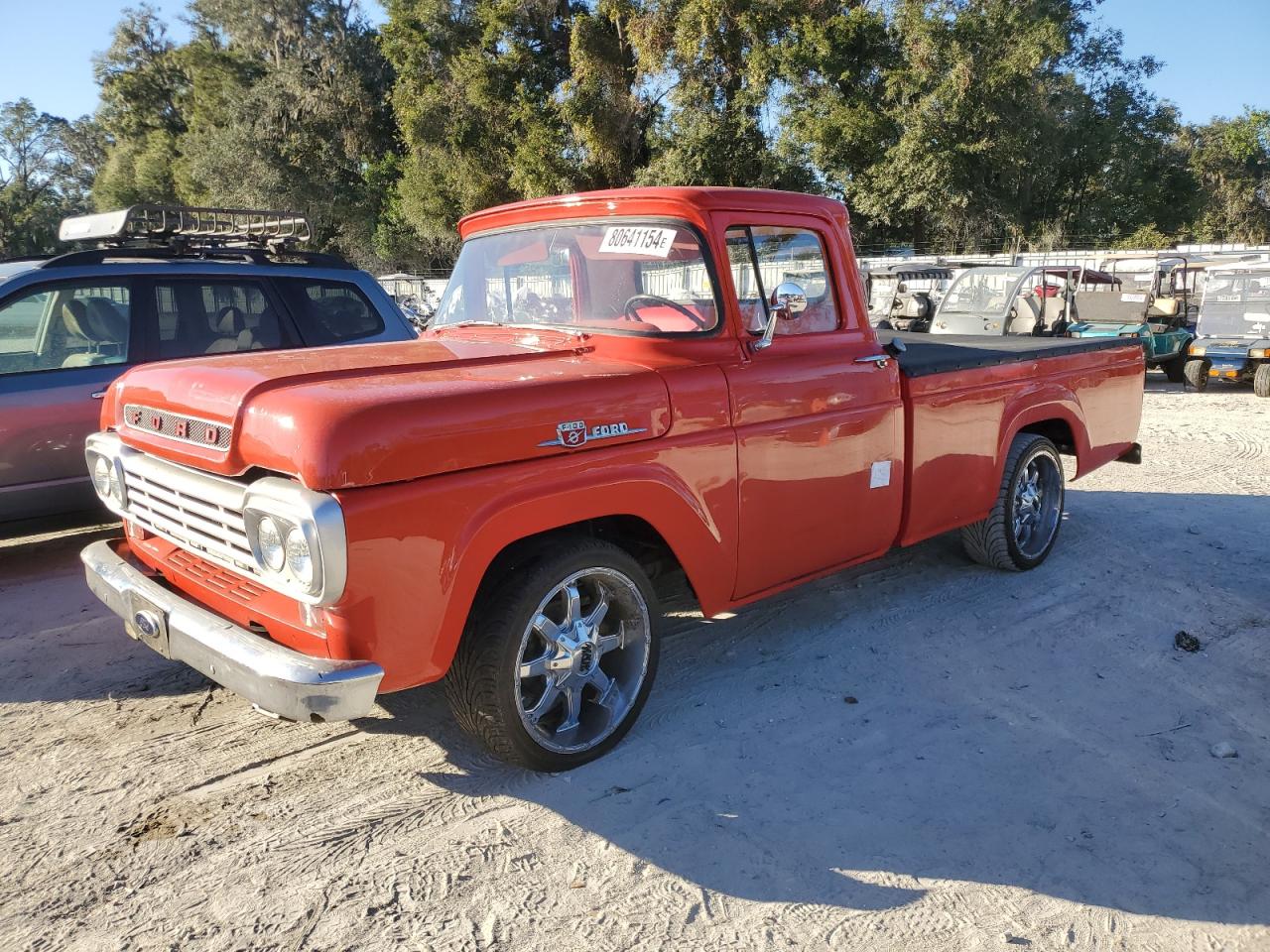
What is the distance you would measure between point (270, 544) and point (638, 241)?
194 centimetres

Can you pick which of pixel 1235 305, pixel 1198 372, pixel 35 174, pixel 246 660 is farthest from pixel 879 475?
pixel 35 174

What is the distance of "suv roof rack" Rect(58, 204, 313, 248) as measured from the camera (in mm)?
6137

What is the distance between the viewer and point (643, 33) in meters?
31.0

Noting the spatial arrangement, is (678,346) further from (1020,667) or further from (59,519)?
(59,519)

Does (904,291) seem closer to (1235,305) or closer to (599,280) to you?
(1235,305)

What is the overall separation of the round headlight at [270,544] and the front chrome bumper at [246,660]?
25 cm

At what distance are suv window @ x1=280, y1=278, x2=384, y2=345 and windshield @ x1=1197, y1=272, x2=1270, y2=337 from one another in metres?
13.5

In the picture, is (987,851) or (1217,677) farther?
(1217,677)

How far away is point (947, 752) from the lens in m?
3.50

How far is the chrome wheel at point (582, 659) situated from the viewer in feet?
10.7

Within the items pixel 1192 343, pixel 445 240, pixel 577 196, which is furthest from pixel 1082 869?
pixel 445 240

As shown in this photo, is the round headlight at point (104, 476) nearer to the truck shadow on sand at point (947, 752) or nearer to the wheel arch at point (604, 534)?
the truck shadow on sand at point (947, 752)

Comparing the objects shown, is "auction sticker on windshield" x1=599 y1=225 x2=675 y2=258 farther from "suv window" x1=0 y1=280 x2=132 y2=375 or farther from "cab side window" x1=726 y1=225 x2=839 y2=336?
"suv window" x1=0 y1=280 x2=132 y2=375

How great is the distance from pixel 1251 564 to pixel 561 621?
4.72m
